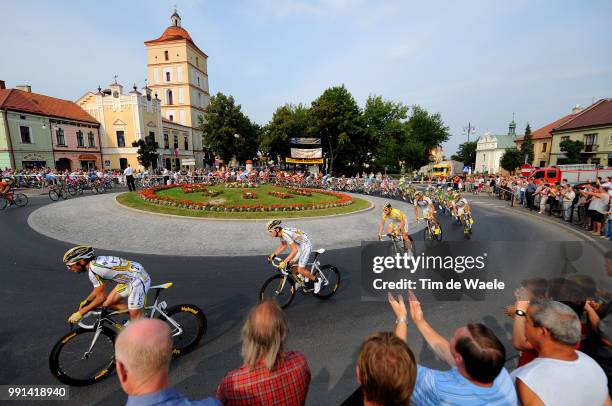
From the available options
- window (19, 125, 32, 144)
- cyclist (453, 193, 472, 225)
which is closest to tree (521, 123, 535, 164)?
cyclist (453, 193, 472, 225)

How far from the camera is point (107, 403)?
3.28 meters

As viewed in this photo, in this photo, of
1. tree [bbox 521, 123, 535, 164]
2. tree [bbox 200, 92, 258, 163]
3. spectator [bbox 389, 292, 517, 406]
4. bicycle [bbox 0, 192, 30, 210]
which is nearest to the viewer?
spectator [bbox 389, 292, 517, 406]

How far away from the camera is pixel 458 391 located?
1.88m

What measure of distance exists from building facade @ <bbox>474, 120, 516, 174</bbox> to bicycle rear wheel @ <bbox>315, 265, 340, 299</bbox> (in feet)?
277

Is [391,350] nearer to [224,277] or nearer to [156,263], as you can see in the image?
[224,277]

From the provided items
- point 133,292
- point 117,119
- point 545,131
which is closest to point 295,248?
point 133,292

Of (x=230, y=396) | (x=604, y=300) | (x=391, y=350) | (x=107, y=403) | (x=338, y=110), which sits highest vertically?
(x=338, y=110)

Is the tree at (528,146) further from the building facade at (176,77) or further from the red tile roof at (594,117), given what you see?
the building facade at (176,77)

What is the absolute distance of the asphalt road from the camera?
11.9 ft

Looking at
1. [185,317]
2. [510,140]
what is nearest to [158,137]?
[185,317]

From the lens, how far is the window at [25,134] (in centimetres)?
3050

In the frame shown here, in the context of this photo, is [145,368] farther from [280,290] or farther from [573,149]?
[573,149]

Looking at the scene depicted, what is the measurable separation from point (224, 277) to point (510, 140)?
94268mm

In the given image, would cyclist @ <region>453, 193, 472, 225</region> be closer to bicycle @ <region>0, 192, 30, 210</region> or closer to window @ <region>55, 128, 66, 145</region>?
bicycle @ <region>0, 192, 30, 210</region>
